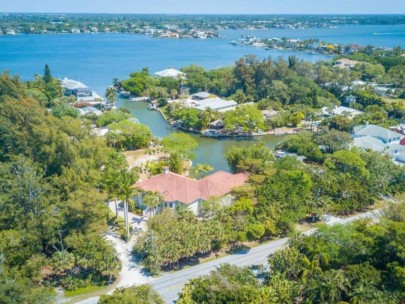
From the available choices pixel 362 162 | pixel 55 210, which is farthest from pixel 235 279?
pixel 362 162

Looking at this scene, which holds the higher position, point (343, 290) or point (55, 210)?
point (55, 210)

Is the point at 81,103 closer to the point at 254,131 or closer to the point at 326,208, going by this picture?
the point at 254,131

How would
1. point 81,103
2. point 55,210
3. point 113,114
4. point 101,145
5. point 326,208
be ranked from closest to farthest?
1. point 55,210
2. point 326,208
3. point 101,145
4. point 113,114
5. point 81,103

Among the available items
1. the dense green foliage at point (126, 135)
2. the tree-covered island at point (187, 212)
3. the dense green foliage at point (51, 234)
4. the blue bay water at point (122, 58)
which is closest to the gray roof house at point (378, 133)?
the tree-covered island at point (187, 212)

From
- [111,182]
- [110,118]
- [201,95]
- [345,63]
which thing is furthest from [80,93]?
[345,63]

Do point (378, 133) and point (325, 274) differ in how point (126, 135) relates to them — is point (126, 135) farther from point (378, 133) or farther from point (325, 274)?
point (325, 274)

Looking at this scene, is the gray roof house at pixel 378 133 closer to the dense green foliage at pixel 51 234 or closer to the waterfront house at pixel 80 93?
the dense green foliage at pixel 51 234
